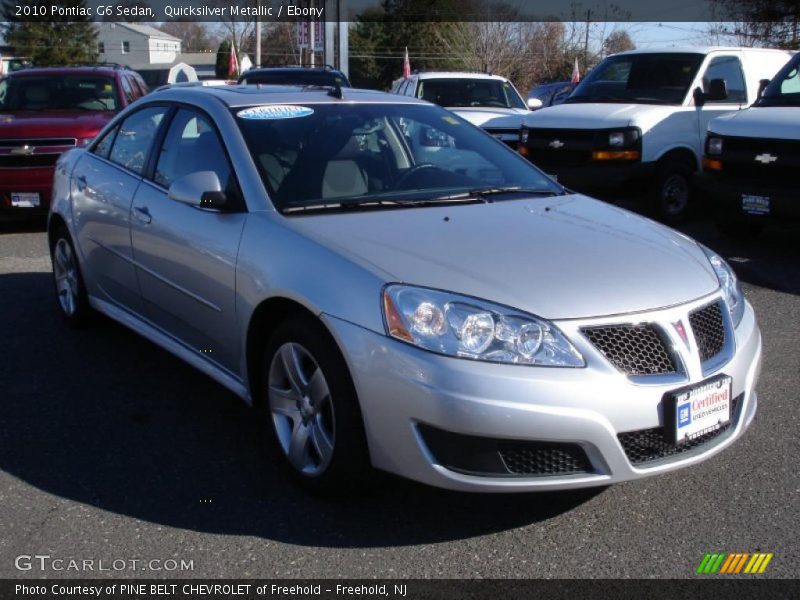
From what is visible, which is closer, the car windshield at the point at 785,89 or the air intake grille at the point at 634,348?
the air intake grille at the point at 634,348

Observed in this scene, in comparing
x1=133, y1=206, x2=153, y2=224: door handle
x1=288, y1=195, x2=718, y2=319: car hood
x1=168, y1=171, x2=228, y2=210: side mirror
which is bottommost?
x1=133, y1=206, x2=153, y2=224: door handle

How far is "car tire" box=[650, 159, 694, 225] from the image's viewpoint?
9875 mm

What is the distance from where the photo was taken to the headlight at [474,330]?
320cm

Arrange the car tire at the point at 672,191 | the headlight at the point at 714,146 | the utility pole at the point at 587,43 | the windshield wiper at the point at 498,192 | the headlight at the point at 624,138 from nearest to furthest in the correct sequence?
the windshield wiper at the point at 498,192 < the headlight at the point at 714,146 < the headlight at the point at 624,138 < the car tire at the point at 672,191 < the utility pole at the point at 587,43

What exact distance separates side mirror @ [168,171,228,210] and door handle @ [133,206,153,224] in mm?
616

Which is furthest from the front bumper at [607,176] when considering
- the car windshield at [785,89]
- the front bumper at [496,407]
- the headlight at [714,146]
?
the front bumper at [496,407]

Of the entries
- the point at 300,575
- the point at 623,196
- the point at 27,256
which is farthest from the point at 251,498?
the point at 623,196

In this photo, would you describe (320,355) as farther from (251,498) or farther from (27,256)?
(27,256)

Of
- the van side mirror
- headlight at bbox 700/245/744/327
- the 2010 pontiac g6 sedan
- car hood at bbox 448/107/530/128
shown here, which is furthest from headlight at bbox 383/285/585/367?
car hood at bbox 448/107/530/128

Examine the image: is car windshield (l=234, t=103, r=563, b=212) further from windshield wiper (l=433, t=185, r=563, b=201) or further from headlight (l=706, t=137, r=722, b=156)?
headlight (l=706, t=137, r=722, b=156)

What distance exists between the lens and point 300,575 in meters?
3.21

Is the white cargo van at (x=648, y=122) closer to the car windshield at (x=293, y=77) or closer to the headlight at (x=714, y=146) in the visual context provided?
the headlight at (x=714, y=146)

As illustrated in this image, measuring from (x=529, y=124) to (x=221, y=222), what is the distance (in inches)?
267

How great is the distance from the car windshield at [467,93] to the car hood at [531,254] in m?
8.97
